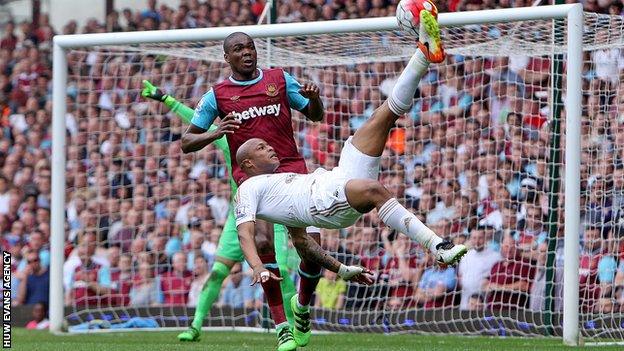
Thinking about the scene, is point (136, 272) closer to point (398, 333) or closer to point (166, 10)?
point (398, 333)

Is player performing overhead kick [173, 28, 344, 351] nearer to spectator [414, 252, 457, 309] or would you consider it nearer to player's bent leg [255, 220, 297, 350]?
player's bent leg [255, 220, 297, 350]

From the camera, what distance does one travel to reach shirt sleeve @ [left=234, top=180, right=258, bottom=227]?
9.12 m

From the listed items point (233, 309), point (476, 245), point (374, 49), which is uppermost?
point (374, 49)

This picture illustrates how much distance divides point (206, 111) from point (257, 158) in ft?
4.31

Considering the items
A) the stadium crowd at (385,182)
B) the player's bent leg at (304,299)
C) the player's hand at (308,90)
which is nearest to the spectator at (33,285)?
the stadium crowd at (385,182)

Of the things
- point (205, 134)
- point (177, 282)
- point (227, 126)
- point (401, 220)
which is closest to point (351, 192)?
point (401, 220)

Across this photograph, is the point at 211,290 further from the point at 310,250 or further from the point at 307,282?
the point at 310,250

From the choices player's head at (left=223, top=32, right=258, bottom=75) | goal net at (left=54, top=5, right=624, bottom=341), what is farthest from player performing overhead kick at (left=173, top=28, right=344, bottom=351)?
goal net at (left=54, top=5, right=624, bottom=341)

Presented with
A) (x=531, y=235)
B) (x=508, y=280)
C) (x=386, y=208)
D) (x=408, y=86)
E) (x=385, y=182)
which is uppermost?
(x=408, y=86)

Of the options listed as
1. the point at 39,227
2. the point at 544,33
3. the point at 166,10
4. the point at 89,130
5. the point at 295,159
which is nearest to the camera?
the point at 295,159

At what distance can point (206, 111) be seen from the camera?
10.6 m

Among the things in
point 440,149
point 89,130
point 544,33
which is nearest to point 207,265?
point 89,130

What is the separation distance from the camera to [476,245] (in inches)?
549

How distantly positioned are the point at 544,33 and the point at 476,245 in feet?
8.20
